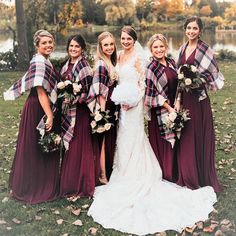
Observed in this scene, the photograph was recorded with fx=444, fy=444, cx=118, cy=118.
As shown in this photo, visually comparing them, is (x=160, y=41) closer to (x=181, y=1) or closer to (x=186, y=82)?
(x=186, y=82)

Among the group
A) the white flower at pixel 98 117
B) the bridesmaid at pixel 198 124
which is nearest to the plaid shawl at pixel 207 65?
the bridesmaid at pixel 198 124

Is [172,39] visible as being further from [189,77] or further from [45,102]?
[45,102]

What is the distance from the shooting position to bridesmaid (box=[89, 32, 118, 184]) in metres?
5.07

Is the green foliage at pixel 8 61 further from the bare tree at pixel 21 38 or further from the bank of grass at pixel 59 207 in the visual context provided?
the bank of grass at pixel 59 207

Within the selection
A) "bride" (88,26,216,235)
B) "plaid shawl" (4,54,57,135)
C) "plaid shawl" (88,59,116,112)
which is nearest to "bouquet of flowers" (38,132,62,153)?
"plaid shawl" (4,54,57,135)

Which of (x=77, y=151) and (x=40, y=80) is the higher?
(x=40, y=80)

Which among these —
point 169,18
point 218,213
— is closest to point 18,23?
point 169,18

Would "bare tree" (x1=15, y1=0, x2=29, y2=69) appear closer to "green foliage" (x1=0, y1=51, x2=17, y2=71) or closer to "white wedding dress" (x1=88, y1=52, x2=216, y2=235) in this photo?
"green foliage" (x1=0, y1=51, x2=17, y2=71)

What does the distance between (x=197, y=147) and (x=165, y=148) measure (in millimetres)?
378

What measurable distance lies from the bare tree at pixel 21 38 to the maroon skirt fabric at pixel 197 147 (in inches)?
154

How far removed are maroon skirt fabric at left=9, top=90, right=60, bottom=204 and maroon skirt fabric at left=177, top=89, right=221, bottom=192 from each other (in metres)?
1.48

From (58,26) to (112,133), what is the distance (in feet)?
8.63

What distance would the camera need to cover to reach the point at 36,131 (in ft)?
16.4

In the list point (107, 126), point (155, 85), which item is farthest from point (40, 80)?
point (155, 85)
